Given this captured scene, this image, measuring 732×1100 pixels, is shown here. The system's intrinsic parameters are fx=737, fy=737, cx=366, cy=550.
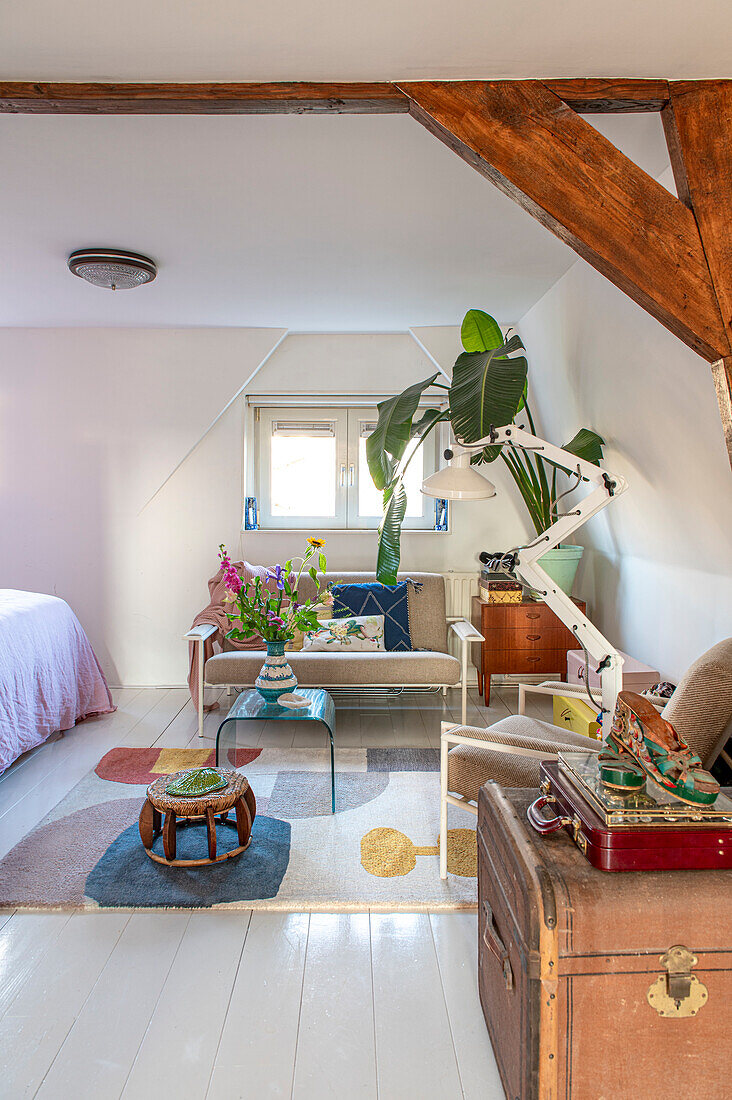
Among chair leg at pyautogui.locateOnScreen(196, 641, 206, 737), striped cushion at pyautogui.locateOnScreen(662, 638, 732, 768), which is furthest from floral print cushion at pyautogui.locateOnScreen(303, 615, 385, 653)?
striped cushion at pyautogui.locateOnScreen(662, 638, 732, 768)

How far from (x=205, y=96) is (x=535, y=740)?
81.2 inches

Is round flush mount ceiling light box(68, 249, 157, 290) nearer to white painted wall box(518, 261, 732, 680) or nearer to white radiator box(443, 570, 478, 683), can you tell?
white painted wall box(518, 261, 732, 680)

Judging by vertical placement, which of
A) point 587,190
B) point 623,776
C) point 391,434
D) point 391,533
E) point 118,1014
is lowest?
point 118,1014

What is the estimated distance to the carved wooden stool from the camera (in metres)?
2.45

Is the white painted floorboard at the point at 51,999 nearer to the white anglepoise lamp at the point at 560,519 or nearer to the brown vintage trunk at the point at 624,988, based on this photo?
the brown vintage trunk at the point at 624,988

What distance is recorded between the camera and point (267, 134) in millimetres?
2229

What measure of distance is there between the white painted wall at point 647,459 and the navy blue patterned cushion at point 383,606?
3.78ft

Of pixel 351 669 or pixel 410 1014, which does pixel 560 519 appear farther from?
pixel 351 669

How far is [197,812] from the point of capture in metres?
2.45

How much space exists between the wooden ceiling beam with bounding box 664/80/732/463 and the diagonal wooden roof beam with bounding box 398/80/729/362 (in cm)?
3

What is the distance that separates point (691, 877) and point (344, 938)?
1.16m

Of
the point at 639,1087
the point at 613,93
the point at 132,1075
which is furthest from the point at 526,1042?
the point at 613,93

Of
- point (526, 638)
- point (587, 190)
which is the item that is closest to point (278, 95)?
point (587, 190)

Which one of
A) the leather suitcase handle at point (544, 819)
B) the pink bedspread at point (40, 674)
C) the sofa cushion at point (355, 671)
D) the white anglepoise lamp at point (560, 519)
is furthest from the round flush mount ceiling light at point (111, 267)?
the leather suitcase handle at point (544, 819)
